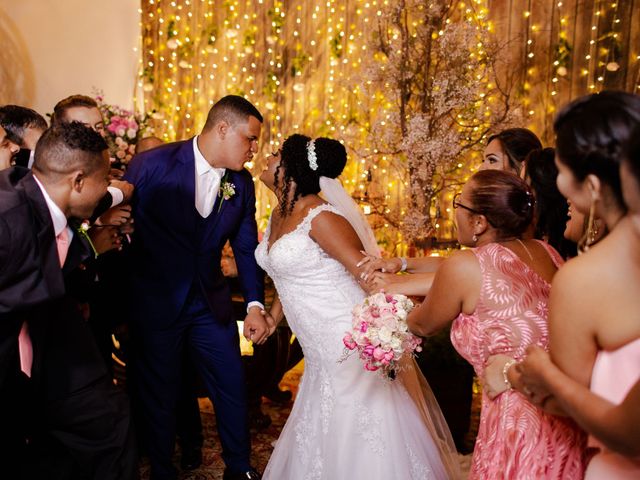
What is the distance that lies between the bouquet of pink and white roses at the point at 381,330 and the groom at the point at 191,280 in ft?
3.59

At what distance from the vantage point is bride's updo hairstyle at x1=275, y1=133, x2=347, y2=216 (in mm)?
3035

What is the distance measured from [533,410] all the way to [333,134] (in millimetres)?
4577

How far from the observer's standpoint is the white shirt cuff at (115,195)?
2760 mm

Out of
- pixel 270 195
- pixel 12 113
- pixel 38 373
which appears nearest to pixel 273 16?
pixel 270 195

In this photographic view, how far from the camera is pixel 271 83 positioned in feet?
21.7

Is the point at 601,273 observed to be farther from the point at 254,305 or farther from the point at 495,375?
the point at 254,305

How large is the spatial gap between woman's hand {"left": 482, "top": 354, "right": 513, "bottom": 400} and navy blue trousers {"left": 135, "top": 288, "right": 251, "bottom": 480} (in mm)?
1727

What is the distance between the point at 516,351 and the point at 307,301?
50.9 inches

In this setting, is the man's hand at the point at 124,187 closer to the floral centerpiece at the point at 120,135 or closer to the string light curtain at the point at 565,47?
the floral centerpiece at the point at 120,135

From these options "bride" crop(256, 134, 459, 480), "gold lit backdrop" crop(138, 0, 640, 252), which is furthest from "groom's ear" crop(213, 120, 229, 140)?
"gold lit backdrop" crop(138, 0, 640, 252)

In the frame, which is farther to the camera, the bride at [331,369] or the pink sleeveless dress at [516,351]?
the bride at [331,369]

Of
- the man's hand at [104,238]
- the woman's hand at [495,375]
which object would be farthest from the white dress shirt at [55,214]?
the woman's hand at [495,375]

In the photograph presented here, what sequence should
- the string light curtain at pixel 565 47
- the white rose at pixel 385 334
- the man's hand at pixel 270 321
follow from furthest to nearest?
the string light curtain at pixel 565 47
the man's hand at pixel 270 321
the white rose at pixel 385 334

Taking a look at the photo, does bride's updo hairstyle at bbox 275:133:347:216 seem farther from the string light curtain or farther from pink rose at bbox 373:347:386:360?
the string light curtain
